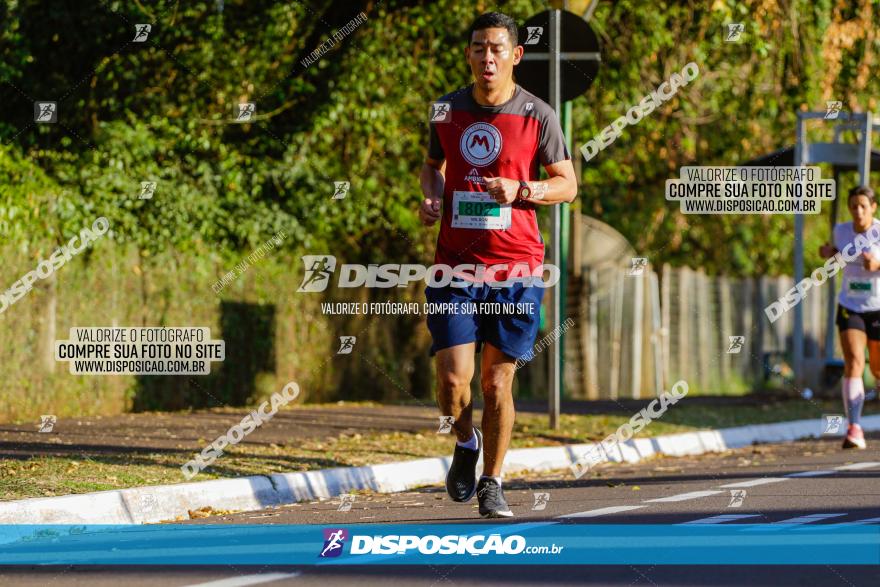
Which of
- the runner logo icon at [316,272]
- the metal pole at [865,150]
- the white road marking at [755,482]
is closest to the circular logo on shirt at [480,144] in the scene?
the white road marking at [755,482]

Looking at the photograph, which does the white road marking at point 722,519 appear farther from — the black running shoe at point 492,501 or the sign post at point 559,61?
the sign post at point 559,61

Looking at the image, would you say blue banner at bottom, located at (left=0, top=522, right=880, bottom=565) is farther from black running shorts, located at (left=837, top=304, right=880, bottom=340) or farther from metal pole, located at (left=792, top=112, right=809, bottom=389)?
metal pole, located at (left=792, top=112, right=809, bottom=389)

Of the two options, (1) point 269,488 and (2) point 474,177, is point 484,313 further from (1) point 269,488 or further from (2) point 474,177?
(1) point 269,488

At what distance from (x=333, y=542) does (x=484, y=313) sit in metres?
1.65

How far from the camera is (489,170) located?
8219 millimetres

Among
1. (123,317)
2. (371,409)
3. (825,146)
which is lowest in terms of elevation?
(371,409)

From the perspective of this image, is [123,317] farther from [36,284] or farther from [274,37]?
[274,37]

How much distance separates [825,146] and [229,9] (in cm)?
724

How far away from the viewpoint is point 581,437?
1333cm

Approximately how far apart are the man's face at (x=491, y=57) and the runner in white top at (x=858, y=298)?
5525 millimetres

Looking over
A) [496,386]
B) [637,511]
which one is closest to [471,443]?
[496,386]

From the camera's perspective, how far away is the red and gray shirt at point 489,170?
820cm

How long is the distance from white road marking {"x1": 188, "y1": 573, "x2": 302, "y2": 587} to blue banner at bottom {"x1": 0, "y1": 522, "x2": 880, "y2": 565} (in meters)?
0.35

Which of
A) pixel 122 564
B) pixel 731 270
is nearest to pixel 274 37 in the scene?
pixel 122 564
